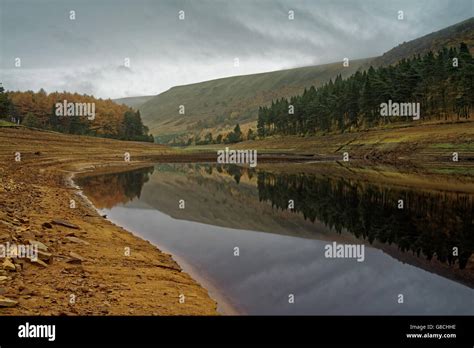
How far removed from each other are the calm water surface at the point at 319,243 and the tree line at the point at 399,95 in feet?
204

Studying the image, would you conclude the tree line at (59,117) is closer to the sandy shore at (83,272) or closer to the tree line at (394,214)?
the tree line at (394,214)

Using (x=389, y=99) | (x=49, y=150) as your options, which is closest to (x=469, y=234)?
(x=49, y=150)

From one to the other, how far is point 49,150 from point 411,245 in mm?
76114

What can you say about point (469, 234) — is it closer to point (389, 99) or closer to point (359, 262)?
point (359, 262)

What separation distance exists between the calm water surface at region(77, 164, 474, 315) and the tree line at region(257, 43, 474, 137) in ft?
204

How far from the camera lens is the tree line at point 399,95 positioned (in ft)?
266

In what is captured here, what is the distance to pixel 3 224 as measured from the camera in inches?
486

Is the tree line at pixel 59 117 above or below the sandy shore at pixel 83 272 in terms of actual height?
above

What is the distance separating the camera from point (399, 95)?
315 ft

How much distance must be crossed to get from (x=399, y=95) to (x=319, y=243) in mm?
90951

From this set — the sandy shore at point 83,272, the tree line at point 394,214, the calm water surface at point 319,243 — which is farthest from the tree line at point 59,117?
the sandy shore at point 83,272
